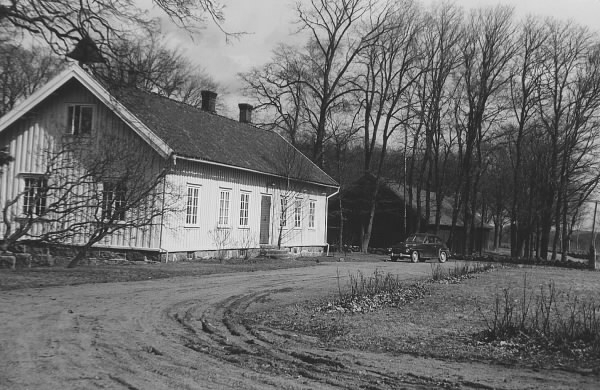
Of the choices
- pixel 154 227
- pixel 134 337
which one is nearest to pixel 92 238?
pixel 154 227

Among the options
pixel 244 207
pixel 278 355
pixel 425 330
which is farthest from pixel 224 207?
pixel 278 355

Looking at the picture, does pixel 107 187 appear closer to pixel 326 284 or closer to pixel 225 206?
pixel 225 206

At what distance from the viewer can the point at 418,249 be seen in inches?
1245

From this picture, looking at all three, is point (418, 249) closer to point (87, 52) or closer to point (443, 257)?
point (443, 257)

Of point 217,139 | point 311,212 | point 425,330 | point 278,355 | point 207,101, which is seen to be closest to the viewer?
point 278,355

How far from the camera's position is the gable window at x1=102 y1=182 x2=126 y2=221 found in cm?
1816

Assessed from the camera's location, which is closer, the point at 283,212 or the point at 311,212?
the point at 283,212

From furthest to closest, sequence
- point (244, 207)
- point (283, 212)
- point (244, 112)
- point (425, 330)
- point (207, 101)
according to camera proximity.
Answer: point (244, 112) < point (207, 101) < point (283, 212) < point (244, 207) < point (425, 330)

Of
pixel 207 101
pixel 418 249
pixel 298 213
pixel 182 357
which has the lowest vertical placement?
pixel 182 357

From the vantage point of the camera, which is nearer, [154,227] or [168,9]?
[168,9]

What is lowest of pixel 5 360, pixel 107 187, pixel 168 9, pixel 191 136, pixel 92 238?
pixel 5 360

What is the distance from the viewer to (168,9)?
13758 mm

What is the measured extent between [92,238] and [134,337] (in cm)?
1015

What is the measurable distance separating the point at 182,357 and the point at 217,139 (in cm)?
1927
